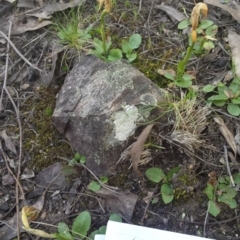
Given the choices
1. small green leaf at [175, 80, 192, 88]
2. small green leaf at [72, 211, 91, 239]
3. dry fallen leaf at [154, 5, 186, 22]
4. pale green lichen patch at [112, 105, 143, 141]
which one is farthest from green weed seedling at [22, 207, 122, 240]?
dry fallen leaf at [154, 5, 186, 22]

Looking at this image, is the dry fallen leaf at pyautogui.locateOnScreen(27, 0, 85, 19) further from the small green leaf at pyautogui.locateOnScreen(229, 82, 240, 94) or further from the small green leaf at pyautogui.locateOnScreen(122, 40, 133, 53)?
the small green leaf at pyautogui.locateOnScreen(229, 82, 240, 94)

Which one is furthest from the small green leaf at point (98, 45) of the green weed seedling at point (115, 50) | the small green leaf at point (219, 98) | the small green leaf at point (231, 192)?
the small green leaf at point (231, 192)

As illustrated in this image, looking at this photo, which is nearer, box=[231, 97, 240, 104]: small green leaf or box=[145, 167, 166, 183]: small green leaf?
box=[145, 167, 166, 183]: small green leaf

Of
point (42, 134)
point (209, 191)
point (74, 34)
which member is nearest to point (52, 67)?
point (74, 34)

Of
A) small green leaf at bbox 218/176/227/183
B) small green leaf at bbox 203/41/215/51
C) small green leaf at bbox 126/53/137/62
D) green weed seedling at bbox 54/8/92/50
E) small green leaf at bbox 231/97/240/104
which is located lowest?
small green leaf at bbox 218/176/227/183

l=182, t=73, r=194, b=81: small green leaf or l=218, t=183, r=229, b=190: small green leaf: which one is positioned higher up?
l=182, t=73, r=194, b=81: small green leaf

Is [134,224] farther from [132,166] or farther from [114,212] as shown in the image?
[132,166]
